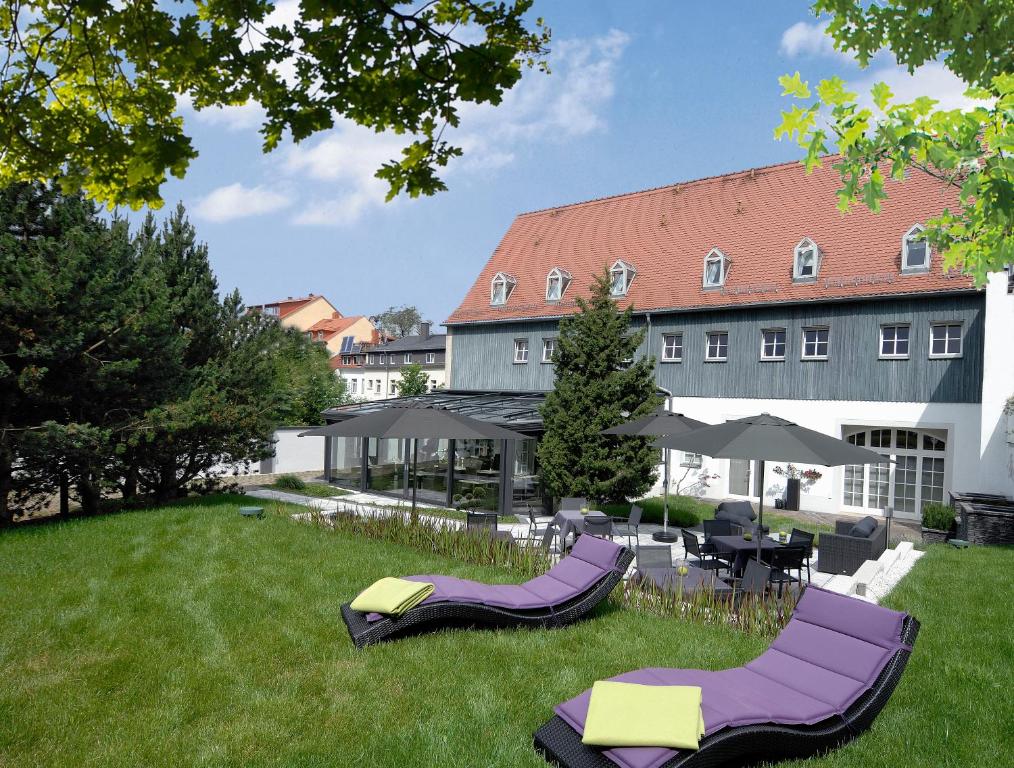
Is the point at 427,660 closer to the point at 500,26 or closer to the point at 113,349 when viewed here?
the point at 500,26

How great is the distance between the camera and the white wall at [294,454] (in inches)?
1083

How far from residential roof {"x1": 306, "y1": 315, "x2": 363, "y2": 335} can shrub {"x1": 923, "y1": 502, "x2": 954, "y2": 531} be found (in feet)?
195

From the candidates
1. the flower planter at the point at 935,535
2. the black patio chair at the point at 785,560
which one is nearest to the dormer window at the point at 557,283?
the flower planter at the point at 935,535

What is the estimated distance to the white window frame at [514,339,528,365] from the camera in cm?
2666

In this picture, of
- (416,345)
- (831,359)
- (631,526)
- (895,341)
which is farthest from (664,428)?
(416,345)

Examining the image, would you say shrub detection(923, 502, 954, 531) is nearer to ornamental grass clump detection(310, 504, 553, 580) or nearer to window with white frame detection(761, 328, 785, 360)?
window with white frame detection(761, 328, 785, 360)

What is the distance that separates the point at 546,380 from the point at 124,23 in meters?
22.5

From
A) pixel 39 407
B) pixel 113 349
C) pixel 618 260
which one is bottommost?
pixel 39 407

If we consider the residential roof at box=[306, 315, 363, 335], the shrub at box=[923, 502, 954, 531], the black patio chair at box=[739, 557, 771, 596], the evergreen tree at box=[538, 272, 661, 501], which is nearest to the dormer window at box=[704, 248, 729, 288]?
the evergreen tree at box=[538, 272, 661, 501]

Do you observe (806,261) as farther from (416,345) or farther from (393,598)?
(416,345)

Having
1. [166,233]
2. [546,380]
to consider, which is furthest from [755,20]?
[546,380]

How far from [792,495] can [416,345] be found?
40.0m

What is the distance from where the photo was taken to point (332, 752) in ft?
14.1

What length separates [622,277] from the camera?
2534cm
